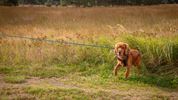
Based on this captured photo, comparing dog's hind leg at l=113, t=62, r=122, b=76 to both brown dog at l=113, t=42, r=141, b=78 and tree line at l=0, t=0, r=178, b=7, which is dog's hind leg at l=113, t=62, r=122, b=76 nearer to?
brown dog at l=113, t=42, r=141, b=78

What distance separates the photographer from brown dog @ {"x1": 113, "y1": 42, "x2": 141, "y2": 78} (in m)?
7.37

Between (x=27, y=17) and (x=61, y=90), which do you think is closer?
(x=61, y=90)

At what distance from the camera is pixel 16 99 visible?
20.9ft

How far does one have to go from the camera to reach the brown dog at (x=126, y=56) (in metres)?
7.37

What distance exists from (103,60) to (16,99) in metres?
2.93

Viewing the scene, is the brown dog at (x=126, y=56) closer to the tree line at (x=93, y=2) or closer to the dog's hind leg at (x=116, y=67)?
the dog's hind leg at (x=116, y=67)

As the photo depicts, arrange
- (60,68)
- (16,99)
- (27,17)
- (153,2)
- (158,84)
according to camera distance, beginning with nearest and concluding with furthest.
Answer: (16,99) → (158,84) → (60,68) → (27,17) → (153,2)

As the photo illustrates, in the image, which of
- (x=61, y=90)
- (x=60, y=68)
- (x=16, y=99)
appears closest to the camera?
(x=16, y=99)

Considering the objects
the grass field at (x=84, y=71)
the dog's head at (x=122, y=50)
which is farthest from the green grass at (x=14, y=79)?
the dog's head at (x=122, y=50)

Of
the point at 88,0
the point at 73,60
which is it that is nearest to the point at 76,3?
the point at 88,0

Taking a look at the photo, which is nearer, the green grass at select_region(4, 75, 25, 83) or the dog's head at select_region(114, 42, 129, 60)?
Result: the dog's head at select_region(114, 42, 129, 60)

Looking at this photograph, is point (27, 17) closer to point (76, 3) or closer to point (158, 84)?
point (76, 3)

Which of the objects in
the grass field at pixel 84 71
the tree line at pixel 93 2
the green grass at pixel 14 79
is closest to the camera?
the grass field at pixel 84 71

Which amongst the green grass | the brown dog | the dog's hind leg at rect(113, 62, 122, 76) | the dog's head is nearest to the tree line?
the green grass
